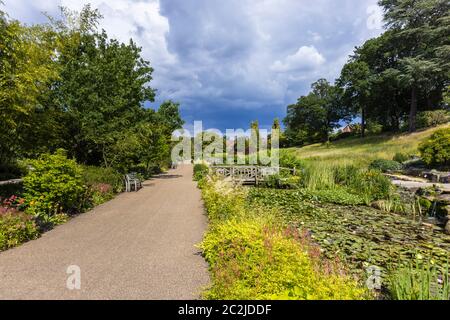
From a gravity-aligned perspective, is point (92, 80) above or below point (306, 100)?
below

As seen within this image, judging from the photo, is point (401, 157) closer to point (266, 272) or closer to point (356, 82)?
point (356, 82)

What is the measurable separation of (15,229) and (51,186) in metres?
2.17

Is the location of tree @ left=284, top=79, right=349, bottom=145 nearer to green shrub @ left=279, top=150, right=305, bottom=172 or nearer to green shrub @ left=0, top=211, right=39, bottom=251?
green shrub @ left=279, top=150, right=305, bottom=172

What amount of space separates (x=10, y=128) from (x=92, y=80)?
4.78 metres

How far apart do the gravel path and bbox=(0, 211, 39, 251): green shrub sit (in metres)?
0.21

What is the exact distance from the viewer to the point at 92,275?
14.4 ft

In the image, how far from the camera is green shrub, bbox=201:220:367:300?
3.13 m

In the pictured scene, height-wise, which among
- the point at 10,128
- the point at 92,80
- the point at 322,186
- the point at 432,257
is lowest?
the point at 432,257

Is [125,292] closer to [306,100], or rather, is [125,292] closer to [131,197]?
[131,197]

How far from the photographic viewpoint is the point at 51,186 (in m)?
7.86

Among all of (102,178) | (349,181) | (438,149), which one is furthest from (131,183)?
(438,149)

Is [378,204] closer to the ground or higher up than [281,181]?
closer to the ground

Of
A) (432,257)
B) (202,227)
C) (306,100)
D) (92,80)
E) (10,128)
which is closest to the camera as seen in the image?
(432,257)

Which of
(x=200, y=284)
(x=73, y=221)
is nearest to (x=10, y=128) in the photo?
(x=73, y=221)
